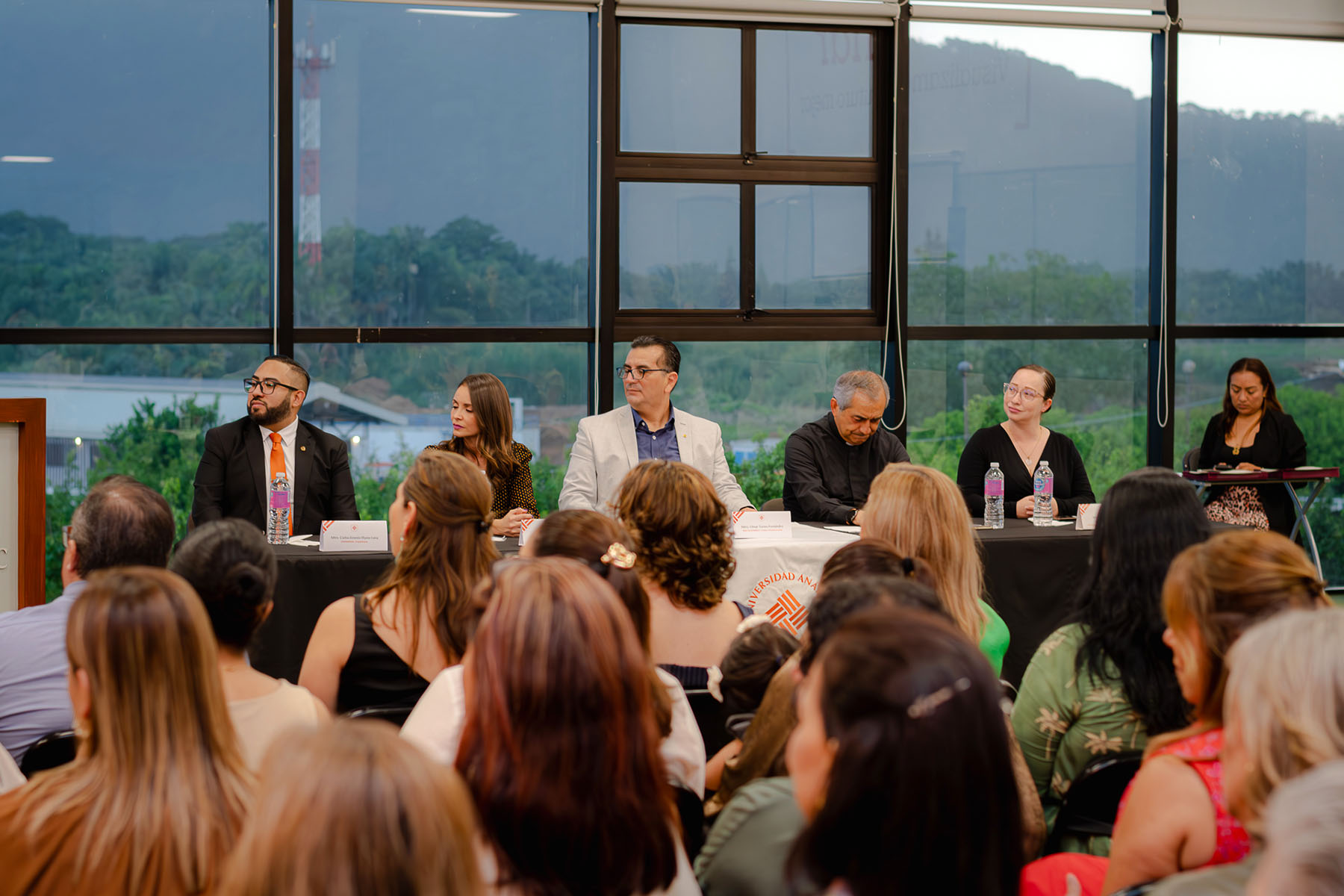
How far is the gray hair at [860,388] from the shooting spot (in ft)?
15.3

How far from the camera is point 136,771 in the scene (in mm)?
1256

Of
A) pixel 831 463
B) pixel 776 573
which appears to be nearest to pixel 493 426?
pixel 776 573

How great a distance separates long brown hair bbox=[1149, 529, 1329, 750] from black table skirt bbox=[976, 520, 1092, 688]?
252 cm

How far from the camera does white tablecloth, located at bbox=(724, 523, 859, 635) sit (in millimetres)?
3877

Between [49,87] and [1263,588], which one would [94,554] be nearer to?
[1263,588]

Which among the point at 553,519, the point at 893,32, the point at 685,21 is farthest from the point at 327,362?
the point at 553,519

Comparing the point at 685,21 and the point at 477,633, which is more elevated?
the point at 685,21

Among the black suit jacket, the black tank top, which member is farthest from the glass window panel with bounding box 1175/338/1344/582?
the black tank top

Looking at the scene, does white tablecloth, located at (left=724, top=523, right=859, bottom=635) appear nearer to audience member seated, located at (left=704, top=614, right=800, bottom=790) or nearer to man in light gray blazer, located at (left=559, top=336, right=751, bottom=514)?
man in light gray blazer, located at (left=559, top=336, right=751, bottom=514)

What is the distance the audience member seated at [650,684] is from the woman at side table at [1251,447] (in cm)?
439

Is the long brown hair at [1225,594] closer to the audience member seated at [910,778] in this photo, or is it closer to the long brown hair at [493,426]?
the audience member seated at [910,778]

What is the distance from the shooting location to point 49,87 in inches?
209

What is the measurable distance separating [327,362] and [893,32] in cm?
341

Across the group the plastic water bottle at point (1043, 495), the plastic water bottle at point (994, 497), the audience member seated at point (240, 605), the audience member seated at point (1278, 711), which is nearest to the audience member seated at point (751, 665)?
the audience member seated at point (240, 605)
